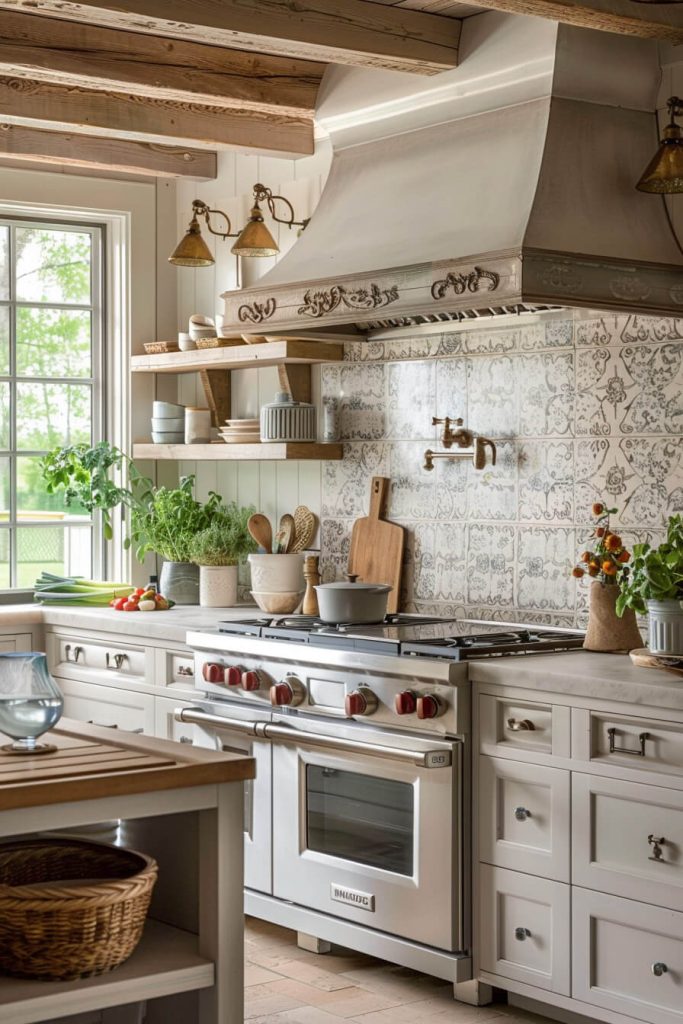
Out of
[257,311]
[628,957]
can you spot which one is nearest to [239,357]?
[257,311]

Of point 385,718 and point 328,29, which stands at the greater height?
point 328,29

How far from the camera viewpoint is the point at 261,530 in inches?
206

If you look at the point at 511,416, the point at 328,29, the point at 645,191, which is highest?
the point at 328,29

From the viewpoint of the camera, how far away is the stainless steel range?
3771mm

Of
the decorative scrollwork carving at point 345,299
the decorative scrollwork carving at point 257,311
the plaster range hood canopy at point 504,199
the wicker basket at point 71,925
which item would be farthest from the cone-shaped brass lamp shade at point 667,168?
the wicker basket at point 71,925

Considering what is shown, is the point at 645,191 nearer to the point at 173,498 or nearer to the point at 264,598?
the point at 264,598

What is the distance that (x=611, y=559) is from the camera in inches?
155

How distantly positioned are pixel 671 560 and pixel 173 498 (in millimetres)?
2512

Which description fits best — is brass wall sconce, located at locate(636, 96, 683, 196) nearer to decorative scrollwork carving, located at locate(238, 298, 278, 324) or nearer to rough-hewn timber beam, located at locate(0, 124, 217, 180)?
decorative scrollwork carving, located at locate(238, 298, 278, 324)

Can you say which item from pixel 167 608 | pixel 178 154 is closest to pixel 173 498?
pixel 167 608

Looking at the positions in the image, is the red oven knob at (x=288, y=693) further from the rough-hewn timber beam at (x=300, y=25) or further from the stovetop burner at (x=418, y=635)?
the rough-hewn timber beam at (x=300, y=25)

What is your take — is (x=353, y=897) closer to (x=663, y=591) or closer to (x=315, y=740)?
(x=315, y=740)

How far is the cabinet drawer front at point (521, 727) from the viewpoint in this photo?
3.55 m

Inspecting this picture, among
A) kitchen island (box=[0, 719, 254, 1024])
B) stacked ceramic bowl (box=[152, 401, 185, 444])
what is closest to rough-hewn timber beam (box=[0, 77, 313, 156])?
stacked ceramic bowl (box=[152, 401, 185, 444])
